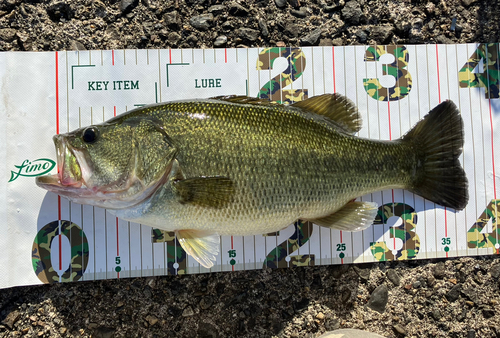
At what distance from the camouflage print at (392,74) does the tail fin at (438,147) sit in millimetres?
334

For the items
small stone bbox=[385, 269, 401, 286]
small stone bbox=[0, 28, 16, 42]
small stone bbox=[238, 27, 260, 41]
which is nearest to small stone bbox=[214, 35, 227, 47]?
small stone bbox=[238, 27, 260, 41]

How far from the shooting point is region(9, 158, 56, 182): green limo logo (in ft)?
8.15

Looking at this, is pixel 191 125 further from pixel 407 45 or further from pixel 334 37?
pixel 407 45

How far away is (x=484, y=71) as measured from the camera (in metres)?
2.71

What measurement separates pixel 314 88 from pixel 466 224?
1.67m

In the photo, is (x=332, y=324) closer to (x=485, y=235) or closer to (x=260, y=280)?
(x=260, y=280)

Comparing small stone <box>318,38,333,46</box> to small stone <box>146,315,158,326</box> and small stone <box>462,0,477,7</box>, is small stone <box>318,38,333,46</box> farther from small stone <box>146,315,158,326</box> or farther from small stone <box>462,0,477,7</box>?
small stone <box>146,315,158,326</box>

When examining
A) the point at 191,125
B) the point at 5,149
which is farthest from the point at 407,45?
the point at 5,149

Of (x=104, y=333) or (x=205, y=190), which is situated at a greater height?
(x=205, y=190)

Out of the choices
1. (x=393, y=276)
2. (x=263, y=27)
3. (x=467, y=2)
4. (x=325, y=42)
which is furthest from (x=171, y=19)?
(x=393, y=276)

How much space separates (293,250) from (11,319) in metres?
2.19

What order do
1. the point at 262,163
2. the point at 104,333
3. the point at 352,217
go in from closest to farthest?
the point at 262,163, the point at 352,217, the point at 104,333

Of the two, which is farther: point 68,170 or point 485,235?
point 485,235

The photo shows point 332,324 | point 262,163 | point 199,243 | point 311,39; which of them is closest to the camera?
point 262,163
